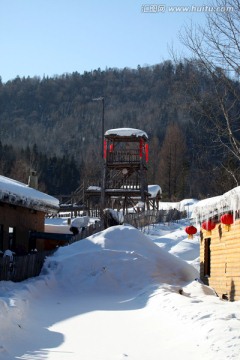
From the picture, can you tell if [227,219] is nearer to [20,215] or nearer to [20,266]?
[20,266]

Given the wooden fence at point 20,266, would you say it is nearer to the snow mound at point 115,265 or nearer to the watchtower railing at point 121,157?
the snow mound at point 115,265

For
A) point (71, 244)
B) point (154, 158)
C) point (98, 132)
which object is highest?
point (98, 132)

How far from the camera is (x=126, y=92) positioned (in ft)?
580

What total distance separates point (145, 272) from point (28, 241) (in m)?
8.02

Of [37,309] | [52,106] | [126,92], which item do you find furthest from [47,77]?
[37,309]

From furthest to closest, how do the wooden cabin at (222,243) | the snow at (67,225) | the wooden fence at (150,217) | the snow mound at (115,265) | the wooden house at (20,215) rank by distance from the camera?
the wooden fence at (150,217)
the snow at (67,225)
the wooden house at (20,215)
the snow mound at (115,265)
the wooden cabin at (222,243)

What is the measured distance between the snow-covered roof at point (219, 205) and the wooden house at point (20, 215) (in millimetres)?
6797

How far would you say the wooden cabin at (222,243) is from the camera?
14.4 m

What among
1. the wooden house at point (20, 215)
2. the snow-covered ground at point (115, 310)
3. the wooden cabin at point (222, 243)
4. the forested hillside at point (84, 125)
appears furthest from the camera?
the forested hillside at point (84, 125)

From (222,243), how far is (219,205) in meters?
1.86

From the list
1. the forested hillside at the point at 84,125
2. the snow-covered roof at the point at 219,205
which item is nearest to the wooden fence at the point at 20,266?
the snow-covered roof at the point at 219,205

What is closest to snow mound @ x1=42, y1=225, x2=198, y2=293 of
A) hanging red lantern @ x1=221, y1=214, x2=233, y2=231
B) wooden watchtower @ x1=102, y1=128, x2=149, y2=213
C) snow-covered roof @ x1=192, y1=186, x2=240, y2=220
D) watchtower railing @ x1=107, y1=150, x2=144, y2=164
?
snow-covered roof @ x1=192, y1=186, x2=240, y2=220

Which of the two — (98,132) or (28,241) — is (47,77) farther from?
(28,241)

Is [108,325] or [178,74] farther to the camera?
[178,74]
